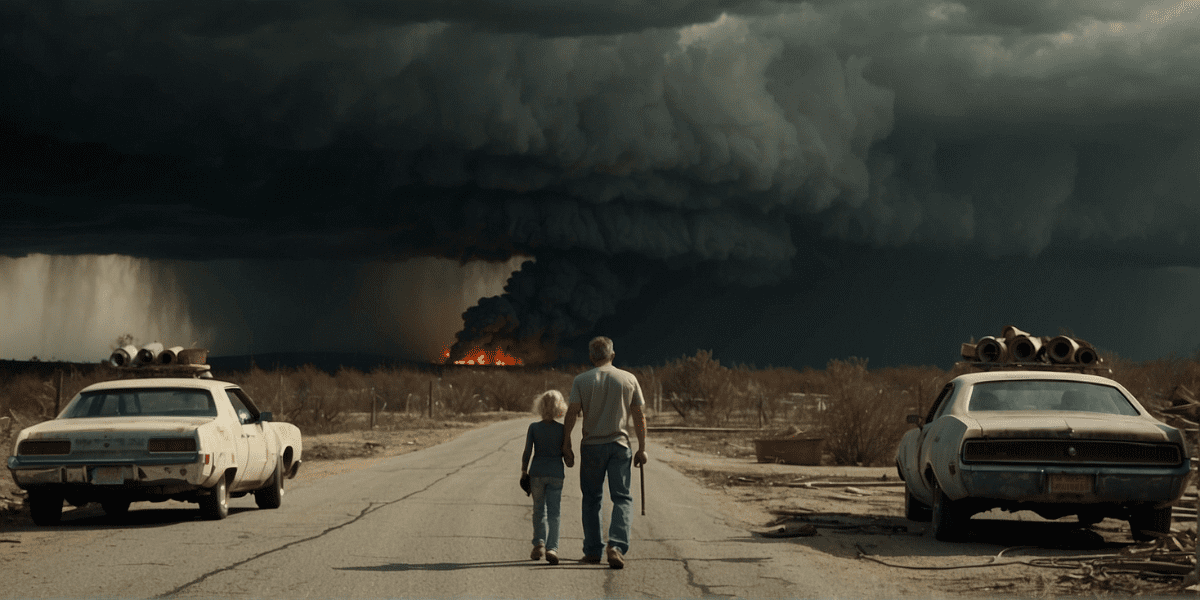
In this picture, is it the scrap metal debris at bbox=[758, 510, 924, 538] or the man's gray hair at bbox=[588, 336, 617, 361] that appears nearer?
the man's gray hair at bbox=[588, 336, 617, 361]

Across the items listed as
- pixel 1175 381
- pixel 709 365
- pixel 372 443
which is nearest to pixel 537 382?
pixel 709 365


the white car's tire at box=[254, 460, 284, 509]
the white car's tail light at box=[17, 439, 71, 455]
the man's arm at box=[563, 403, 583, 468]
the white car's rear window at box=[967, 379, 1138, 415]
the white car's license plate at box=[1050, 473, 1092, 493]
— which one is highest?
the white car's rear window at box=[967, 379, 1138, 415]

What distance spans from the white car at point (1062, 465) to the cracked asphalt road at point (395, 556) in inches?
63.8

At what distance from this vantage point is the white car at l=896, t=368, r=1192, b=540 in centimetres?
1031

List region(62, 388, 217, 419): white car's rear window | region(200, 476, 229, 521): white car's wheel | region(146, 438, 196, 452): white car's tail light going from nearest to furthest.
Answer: region(146, 438, 196, 452): white car's tail light
region(200, 476, 229, 521): white car's wheel
region(62, 388, 217, 419): white car's rear window

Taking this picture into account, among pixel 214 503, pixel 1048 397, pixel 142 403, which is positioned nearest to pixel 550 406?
pixel 214 503

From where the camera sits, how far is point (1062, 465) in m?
10.5

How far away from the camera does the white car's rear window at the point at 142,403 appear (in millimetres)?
13297

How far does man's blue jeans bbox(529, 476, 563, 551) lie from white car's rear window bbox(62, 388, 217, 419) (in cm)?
553

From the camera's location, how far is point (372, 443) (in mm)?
34250

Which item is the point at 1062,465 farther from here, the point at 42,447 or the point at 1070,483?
the point at 42,447

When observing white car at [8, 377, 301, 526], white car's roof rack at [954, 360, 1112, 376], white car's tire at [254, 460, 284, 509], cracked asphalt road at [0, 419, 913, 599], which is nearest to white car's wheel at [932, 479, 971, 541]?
cracked asphalt road at [0, 419, 913, 599]

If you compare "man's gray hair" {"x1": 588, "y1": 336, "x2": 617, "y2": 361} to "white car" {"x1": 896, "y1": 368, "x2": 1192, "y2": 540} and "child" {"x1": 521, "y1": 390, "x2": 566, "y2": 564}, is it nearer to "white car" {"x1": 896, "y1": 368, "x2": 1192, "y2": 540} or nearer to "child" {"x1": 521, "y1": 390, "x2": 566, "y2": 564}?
"child" {"x1": 521, "y1": 390, "x2": 566, "y2": 564}

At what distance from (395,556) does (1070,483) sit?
242 inches
